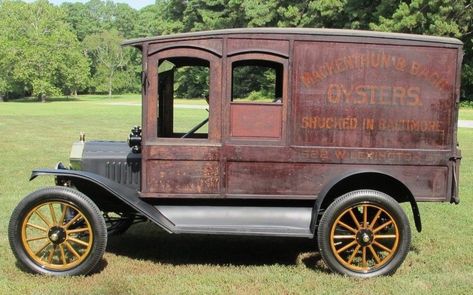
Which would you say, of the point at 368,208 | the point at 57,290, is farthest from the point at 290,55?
the point at 57,290

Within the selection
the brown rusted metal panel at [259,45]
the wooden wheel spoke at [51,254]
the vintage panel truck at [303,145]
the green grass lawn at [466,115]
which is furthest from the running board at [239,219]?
the green grass lawn at [466,115]

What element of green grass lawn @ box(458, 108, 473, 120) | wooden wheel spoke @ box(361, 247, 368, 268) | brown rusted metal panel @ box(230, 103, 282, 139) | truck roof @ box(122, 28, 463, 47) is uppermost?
truck roof @ box(122, 28, 463, 47)

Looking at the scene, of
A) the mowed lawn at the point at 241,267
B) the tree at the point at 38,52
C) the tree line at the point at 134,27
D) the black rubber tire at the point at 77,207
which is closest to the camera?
the mowed lawn at the point at 241,267

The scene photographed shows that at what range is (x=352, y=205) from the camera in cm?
495

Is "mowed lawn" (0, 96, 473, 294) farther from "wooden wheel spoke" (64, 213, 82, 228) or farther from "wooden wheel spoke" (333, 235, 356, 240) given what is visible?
"wooden wheel spoke" (64, 213, 82, 228)

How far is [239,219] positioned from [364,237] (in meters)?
1.14

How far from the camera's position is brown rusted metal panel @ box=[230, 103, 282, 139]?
16.5ft

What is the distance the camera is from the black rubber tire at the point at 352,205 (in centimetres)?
495

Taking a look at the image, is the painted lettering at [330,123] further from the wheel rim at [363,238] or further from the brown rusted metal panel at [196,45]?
the brown rusted metal panel at [196,45]

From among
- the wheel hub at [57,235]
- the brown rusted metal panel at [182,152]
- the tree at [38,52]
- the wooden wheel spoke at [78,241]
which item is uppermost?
the tree at [38,52]

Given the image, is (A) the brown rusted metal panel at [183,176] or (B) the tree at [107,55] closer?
(A) the brown rusted metal panel at [183,176]

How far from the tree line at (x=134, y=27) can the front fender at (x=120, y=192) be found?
20238 mm

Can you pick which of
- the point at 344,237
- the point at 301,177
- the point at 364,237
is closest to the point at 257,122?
the point at 301,177

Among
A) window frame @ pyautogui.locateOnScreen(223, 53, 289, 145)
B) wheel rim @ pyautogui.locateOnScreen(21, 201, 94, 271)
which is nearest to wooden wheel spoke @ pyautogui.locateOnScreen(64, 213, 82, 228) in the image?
wheel rim @ pyautogui.locateOnScreen(21, 201, 94, 271)
